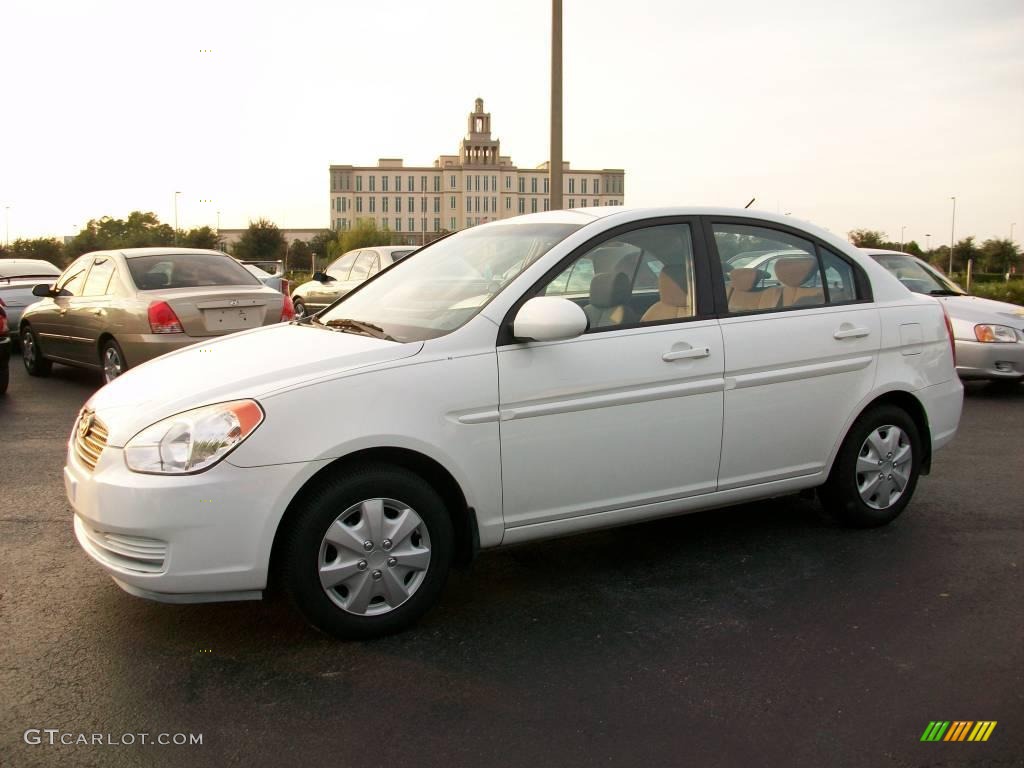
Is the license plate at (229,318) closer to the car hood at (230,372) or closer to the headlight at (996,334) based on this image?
the car hood at (230,372)

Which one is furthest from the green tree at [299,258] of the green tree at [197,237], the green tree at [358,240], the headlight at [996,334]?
the headlight at [996,334]

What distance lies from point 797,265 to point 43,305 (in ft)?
30.5

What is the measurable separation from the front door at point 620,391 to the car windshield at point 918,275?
672cm

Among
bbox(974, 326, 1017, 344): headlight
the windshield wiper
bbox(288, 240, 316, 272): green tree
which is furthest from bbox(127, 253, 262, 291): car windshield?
bbox(288, 240, 316, 272): green tree

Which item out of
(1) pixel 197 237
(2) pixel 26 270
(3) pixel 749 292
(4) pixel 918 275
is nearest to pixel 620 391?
(3) pixel 749 292

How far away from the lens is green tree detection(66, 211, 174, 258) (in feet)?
Answer: 245

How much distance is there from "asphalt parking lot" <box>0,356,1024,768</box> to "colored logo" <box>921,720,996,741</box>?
0.03 m

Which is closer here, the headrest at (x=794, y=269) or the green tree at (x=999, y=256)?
the headrest at (x=794, y=269)

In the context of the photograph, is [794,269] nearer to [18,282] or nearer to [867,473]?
[867,473]

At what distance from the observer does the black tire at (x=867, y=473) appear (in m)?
4.82

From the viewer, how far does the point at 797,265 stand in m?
4.78

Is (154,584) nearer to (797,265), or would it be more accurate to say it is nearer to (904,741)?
(904,741)

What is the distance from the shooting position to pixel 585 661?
3434mm

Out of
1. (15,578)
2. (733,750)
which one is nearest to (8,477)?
(15,578)
